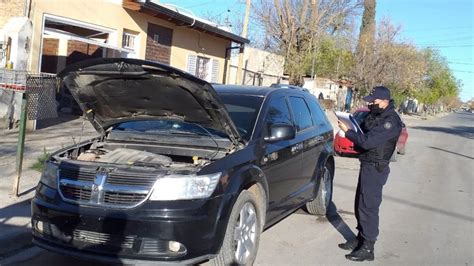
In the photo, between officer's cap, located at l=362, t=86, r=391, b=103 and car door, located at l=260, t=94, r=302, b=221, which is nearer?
car door, located at l=260, t=94, r=302, b=221

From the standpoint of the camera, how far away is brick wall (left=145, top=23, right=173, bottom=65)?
16344mm

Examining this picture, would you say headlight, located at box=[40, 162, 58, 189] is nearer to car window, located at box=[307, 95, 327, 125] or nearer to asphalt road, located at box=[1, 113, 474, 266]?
asphalt road, located at box=[1, 113, 474, 266]

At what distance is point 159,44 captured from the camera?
1695 cm

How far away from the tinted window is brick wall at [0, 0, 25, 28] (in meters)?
8.13

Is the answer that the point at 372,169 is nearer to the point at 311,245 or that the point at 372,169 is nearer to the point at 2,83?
the point at 311,245

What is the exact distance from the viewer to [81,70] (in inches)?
190

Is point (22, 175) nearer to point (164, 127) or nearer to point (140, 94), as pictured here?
point (164, 127)

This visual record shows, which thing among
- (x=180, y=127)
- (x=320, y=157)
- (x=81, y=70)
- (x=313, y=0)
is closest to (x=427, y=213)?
(x=320, y=157)

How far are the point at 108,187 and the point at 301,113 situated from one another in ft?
10.3

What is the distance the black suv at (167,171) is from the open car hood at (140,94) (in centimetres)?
1

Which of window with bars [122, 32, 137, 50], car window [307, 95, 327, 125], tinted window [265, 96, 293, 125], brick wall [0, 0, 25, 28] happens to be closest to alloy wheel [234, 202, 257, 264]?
tinted window [265, 96, 293, 125]

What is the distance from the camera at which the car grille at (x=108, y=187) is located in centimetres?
417

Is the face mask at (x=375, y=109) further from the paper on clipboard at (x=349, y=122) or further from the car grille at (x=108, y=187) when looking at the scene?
the car grille at (x=108, y=187)

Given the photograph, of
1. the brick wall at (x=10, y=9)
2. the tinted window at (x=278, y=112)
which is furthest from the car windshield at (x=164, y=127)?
the brick wall at (x=10, y=9)
